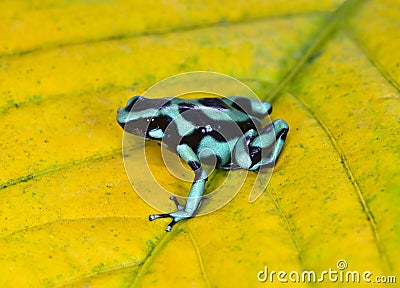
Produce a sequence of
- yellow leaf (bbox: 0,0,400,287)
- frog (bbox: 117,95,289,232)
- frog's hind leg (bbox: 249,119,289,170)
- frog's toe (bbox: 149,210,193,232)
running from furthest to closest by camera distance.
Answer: frog (bbox: 117,95,289,232) → frog's hind leg (bbox: 249,119,289,170) → frog's toe (bbox: 149,210,193,232) → yellow leaf (bbox: 0,0,400,287)

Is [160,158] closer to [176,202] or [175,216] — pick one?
[176,202]

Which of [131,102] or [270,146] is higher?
[131,102]

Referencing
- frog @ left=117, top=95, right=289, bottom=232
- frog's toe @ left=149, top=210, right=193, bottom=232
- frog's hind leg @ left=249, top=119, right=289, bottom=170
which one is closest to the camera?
frog's toe @ left=149, top=210, right=193, bottom=232

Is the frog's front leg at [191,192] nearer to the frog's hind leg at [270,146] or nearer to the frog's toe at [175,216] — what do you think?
the frog's toe at [175,216]

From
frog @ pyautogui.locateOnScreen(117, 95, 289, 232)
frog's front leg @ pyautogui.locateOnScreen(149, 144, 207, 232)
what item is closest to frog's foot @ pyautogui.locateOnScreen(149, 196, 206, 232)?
frog's front leg @ pyautogui.locateOnScreen(149, 144, 207, 232)

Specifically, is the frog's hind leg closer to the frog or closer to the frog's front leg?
the frog

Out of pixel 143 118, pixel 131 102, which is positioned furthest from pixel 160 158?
pixel 131 102

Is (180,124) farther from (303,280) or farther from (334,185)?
(303,280)

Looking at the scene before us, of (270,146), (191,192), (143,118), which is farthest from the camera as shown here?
(143,118)
